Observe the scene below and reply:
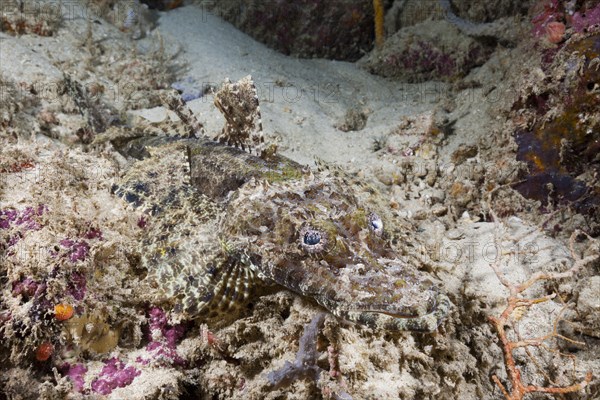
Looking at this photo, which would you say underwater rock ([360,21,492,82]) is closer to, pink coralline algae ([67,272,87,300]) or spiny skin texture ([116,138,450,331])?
spiny skin texture ([116,138,450,331])

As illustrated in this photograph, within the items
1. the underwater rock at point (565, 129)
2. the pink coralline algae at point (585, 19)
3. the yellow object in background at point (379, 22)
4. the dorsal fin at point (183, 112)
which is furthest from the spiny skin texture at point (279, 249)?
the yellow object in background at point (379, 22)

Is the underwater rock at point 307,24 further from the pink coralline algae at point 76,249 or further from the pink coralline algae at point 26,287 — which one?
the pink coralline algae at point 26,287

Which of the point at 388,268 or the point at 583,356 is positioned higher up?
the point at 388,268

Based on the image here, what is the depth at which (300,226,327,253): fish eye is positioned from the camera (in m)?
3.06

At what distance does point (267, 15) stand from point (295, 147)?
5597mm

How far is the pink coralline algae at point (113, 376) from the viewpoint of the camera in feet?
8.98

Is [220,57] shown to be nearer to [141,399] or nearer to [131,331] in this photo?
[131,331]

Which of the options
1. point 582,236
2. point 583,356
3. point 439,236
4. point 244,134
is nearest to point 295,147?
point 244,134

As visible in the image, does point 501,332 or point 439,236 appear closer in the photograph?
point 501,332

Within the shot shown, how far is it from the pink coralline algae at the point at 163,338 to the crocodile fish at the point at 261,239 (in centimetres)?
13

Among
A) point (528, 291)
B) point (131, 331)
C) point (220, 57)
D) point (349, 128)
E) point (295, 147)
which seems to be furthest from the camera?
point (220, 57)

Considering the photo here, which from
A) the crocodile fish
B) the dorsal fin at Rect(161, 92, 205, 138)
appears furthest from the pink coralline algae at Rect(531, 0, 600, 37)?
the dorsal fin at Rect(161, 92, 205, 138)

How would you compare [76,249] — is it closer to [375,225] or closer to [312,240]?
[312,240]

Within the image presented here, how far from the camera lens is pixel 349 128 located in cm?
683
